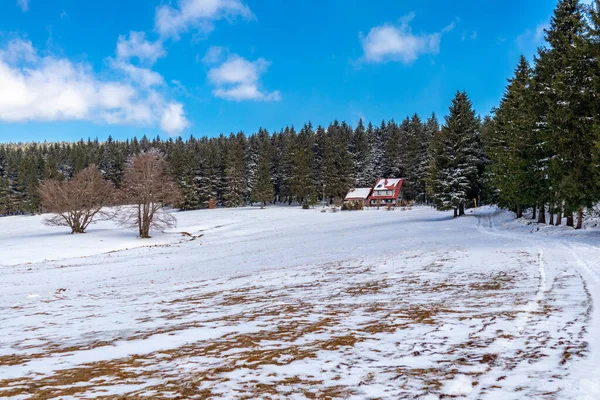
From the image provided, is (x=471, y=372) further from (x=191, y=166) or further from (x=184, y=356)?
(x=191, y=166)

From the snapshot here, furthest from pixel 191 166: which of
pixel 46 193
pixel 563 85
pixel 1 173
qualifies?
pixel 563 85

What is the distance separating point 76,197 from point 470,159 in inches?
1657

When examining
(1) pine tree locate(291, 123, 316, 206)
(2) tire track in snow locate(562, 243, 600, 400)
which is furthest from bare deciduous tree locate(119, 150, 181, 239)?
(1) pine tree locate(291, 123, 316, 206)

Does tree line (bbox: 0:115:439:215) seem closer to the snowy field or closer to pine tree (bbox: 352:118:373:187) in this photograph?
pine tree (bbox: 352:118:373:187)

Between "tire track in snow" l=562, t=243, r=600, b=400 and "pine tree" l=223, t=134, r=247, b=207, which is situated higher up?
"pine tree" l=223, t=134, r=247, b=207

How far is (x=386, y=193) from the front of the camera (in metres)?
81.8

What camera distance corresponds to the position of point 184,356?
4.90 m

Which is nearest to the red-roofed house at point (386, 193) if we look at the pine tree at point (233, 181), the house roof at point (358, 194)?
the house roof at point (358, 194)

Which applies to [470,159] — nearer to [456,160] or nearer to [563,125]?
[456,160]

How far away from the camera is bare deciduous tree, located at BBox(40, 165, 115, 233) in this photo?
3959 cm

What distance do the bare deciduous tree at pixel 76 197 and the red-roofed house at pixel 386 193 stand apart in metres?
54.2

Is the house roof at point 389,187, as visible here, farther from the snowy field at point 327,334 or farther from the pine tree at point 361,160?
the snowy field at point 327,334

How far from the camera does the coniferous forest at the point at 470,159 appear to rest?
63.6 feet

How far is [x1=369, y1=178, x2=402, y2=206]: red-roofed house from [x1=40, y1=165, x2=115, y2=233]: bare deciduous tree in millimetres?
54170
